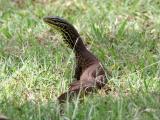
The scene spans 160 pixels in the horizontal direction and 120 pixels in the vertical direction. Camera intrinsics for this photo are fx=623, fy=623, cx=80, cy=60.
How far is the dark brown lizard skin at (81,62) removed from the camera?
5.37 meters

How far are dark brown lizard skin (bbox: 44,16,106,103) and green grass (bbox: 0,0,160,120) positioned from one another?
9cm

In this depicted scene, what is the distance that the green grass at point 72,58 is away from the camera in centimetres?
474

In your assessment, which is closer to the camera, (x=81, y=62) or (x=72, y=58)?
(x=81, y=62)

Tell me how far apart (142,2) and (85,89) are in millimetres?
2613

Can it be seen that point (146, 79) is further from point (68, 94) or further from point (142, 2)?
point (142, 2)

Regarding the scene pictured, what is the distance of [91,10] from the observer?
752 cm

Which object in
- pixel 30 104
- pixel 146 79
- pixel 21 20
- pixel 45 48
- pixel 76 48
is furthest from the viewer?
pixel 21 20

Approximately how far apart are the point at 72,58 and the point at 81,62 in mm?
275

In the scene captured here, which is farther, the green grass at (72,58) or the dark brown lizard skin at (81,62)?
the dark brown lizard skin at (81,62)

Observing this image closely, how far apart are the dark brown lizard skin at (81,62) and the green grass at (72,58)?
0.09 m

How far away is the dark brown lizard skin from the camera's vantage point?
17.6 ft

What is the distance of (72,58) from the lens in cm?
604

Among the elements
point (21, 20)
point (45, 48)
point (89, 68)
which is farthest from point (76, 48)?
point (21, 20)

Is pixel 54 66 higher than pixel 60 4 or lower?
lower
